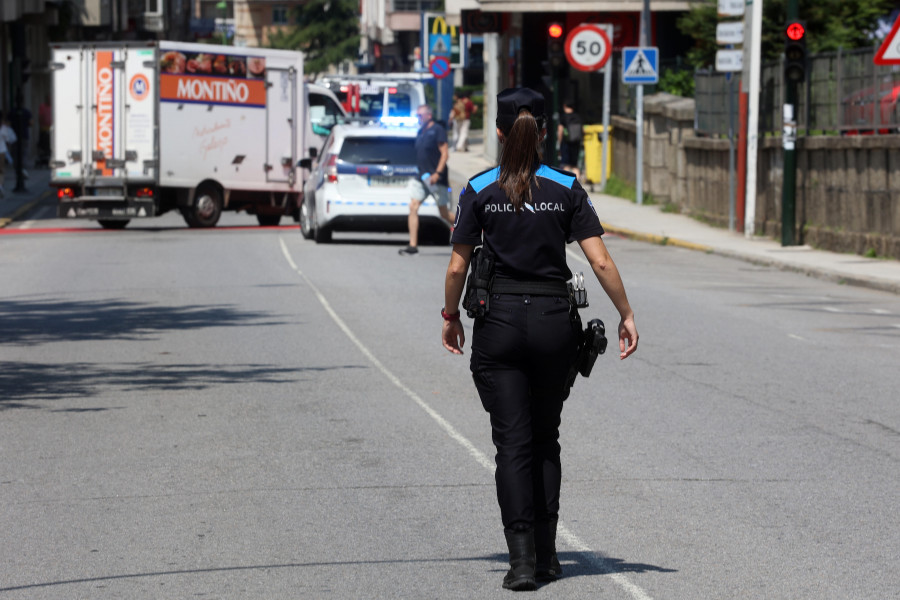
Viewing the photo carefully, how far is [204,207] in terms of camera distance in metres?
26.8

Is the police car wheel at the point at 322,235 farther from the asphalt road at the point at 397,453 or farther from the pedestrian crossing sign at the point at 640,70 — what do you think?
the pedestrian crossing sign at the point at 640,70

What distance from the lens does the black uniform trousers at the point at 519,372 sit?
223 inches

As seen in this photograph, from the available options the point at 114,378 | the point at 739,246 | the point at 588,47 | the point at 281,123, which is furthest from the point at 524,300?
the point at 588,47

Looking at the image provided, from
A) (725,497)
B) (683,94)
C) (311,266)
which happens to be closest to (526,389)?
(725,497)

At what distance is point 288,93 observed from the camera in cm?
2716

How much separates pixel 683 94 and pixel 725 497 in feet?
97.6

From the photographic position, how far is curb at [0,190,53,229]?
93.8 ft

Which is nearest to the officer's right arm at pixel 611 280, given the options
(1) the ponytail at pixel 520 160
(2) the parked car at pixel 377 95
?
(1) the ponytail at pixel 520 160

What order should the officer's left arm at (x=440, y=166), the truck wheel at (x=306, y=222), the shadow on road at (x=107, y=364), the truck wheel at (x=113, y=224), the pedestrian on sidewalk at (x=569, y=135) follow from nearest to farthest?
the shadow on road at (x=107, y=364) < the officer's left arm at (x=440, y=166) < the truck wheel at (x=306, y=222) < the truck wheel at (x=113, y=224) < the pedestrian on sidewalk at (x=569, y=135)

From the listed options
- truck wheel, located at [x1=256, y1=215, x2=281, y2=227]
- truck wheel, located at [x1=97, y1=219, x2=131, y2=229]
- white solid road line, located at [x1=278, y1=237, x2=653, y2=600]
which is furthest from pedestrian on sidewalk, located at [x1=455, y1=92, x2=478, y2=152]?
white solid road line, located at [x1=278, y1=237, x2=653, y2=600]

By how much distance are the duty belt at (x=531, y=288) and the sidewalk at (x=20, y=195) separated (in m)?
23.4

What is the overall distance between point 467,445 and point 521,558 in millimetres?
2949

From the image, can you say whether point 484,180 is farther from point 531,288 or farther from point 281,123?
point 281,123

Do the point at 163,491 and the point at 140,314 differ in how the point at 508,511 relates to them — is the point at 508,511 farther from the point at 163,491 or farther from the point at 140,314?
the point at 140,314
